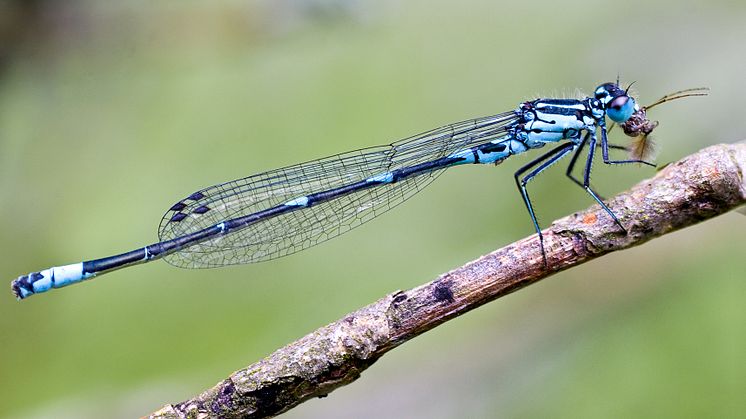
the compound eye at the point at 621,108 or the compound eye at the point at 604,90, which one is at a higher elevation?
the compound eye at the point at 604,90

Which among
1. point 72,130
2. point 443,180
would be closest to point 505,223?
point 443,180

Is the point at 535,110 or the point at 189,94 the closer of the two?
the point at 535,110

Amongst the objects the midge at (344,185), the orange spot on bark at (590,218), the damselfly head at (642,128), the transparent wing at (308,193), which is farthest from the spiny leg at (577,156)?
the orange spot on bark at (590,218)

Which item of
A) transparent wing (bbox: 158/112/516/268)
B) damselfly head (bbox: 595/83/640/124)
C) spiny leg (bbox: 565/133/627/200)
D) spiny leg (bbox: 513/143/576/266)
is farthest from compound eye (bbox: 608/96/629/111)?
transparent wing (bbox: 158/112/516/268)

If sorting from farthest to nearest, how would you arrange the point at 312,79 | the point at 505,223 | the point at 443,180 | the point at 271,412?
the point at 312,79, the point at 443,180, the point at 505,223, the point at 271,412

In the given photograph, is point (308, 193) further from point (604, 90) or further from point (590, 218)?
point (590, 218)

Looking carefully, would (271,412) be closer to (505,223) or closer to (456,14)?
(505,223)

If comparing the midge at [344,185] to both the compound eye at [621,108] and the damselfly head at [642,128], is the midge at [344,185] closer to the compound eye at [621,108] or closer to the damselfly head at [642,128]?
the compound eye at [621,108]
